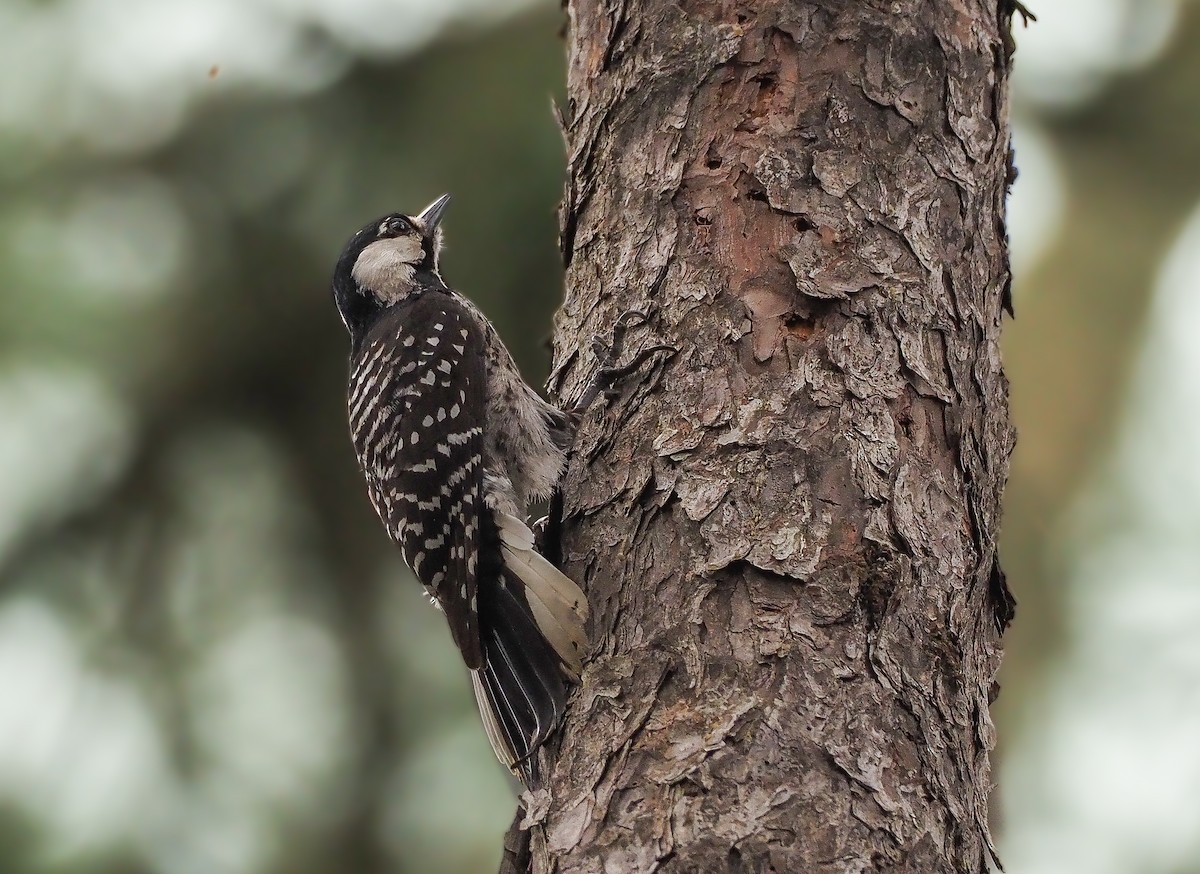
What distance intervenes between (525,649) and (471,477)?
0.64 metres

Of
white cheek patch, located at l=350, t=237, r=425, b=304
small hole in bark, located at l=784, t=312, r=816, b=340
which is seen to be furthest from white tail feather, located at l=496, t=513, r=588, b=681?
white cheek patch, located at l=350, t=237, r=425, b=304

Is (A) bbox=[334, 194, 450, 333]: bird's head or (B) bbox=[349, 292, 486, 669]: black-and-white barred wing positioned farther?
(A) bbox=[334, 194, 450, 333]: bird's head

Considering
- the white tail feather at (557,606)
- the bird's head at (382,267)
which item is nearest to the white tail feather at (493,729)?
the white tail feather at (557,606)

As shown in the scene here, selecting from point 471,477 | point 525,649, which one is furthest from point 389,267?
point 525,649

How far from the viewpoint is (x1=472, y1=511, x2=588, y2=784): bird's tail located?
268 centimetres

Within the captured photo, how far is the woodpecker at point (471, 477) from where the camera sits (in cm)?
278

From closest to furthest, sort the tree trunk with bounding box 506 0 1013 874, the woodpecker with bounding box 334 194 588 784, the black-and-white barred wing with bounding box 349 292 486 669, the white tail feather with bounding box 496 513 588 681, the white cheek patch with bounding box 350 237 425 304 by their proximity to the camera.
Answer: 1. the tree trunk with bounding box 506 0 1013 874
2. the white tail feather with bounding box 496 513 588 681
3. the woodpecker with bounding box 334 194 588 784
4. the black-and-white barred wing with bounding box 349 292 486 669
5. the white cheek patch with bounding box 350 237 425 304

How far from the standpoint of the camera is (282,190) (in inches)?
209

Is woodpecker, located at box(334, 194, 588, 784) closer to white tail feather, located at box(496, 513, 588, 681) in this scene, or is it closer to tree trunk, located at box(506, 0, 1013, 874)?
white tail feather, located at box(496, 513, 588, 681)

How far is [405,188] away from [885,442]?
3.23 metres

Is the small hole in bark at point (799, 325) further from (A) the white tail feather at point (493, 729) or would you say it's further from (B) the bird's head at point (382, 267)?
(B) the bird's head at point (382, 267)

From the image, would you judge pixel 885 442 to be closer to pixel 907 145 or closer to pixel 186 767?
pixel 907 145

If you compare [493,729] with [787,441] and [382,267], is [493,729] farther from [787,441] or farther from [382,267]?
[382,267]

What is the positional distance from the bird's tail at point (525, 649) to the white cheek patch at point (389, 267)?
1.38 metres
